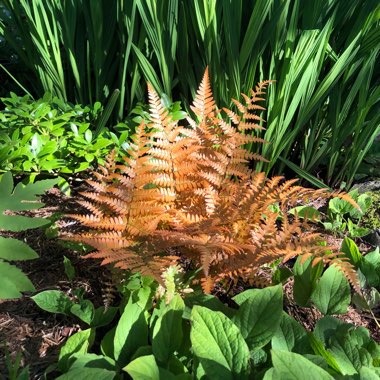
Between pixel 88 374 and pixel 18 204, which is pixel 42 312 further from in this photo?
pixel 88 374

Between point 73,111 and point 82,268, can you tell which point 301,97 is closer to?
point 73,111

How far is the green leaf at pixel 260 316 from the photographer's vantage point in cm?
109

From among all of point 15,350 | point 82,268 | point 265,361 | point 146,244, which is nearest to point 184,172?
point 146,244

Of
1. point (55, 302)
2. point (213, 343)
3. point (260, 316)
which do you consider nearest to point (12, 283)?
point (55, 302)

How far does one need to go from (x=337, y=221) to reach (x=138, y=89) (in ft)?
3.79

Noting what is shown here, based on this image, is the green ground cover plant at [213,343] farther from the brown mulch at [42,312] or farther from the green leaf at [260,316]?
the brown mulch at [42,312]

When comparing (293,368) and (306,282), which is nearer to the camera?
(293,368)

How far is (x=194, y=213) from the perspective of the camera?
1.37 m

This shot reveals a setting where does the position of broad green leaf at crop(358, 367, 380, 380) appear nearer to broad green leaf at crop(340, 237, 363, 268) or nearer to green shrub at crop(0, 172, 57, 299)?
broad green leaf at crop(340, 237, 363, 268)

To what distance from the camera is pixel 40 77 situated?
2.33 metres

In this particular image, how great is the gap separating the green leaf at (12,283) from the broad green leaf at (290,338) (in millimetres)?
626

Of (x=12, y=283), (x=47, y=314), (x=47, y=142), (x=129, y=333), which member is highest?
(x=47, y=142)

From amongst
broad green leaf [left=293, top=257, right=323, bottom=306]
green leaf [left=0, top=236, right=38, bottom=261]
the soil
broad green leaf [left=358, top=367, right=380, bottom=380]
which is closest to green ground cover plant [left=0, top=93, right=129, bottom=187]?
the soil

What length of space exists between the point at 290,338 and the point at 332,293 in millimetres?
256
